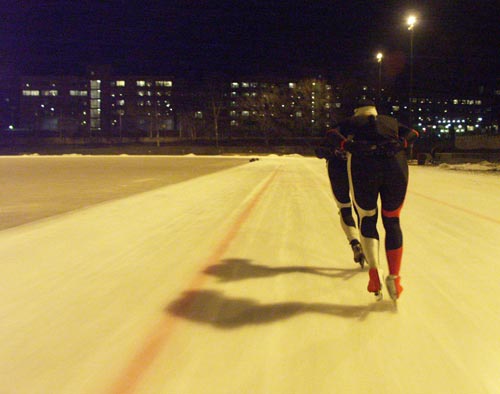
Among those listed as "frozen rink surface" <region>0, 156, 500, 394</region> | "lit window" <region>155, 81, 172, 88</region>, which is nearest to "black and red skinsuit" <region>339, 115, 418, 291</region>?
"frozen rink surface" <region>0, 156, 500, 394</region>

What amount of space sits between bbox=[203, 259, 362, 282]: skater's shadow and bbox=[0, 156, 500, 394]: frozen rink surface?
0.8 inches

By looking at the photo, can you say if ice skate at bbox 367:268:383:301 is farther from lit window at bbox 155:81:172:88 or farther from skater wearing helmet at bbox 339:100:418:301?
lit window at bbox 155:81:172:88

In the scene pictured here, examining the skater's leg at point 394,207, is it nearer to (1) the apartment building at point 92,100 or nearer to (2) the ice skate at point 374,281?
(2) the ice skate at point 374,281

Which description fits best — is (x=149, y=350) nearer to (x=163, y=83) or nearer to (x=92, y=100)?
(x=163, y=83)

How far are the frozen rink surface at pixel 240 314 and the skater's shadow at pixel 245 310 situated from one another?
0.02 metres

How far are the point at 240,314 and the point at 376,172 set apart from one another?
1.57 metres

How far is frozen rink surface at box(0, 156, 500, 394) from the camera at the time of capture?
10.4ft

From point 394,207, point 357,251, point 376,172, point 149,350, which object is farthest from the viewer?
point 357,251

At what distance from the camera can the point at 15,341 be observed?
3758 mm

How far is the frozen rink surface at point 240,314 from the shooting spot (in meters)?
3.18

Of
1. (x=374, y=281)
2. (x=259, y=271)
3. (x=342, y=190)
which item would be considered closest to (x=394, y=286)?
(x=374, y=281)

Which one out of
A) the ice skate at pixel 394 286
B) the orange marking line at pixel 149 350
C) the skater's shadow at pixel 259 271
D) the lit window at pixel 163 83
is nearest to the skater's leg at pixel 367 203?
the ice skate at pixel 394 286

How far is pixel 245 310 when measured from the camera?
4465 mm

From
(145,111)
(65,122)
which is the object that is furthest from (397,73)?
(65,122)
